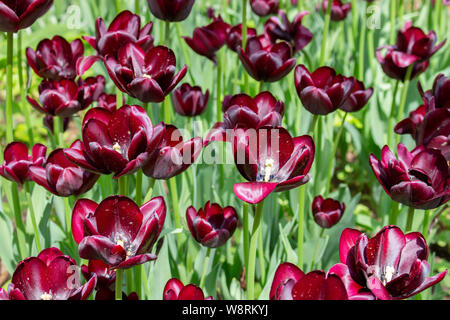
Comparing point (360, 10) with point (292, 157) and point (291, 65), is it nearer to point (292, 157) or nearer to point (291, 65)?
point (291, 65)

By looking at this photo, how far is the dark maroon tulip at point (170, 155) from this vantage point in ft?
2.92

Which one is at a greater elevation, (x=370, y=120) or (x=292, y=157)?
(x=292, y=157)

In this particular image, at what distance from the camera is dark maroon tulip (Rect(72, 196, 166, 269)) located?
0.74 metres

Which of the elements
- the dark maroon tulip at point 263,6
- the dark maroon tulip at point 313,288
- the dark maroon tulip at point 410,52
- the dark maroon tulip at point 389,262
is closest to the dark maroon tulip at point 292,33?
the dark maroon tulip at point 410,52

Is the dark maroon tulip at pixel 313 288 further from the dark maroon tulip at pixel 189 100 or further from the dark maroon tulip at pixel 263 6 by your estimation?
the dark maroon tulip at pixel 263 6

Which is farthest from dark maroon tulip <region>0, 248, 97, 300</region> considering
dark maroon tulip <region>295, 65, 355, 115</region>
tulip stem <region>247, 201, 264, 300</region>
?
dark maroon tulip <region>295, 65, 355, 115</region>

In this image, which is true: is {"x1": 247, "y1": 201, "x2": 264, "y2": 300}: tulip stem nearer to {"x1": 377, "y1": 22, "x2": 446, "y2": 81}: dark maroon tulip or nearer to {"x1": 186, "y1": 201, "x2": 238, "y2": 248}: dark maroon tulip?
{"x1": 186, "y1": 201, "x2": 238, "y2": 248}: dark maroon tulip

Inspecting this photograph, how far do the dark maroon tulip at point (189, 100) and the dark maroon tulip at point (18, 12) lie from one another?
587 millimetres

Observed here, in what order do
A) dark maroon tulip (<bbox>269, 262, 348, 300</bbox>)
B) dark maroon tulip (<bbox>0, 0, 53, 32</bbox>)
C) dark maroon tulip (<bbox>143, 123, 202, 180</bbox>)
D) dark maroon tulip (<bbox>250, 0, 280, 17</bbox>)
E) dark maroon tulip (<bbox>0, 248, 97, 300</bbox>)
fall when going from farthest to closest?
dark maroon tulip (<bbox>250, 0, 280, 17</bbox>)
dark maroon tulip (<bbox>0, 0, 53, 32</bbox>)
dark maroon tulip (<bbox>143, 123, 202, 180</bbox>)
dark maroon tulip (<bbox>0, 248, 97, 300</bbox>)
dark maroon tulip (<bbox>269, 262, 348, 300</bbox>)

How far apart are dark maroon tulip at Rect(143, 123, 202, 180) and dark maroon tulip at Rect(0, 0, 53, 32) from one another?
1.25 ft
